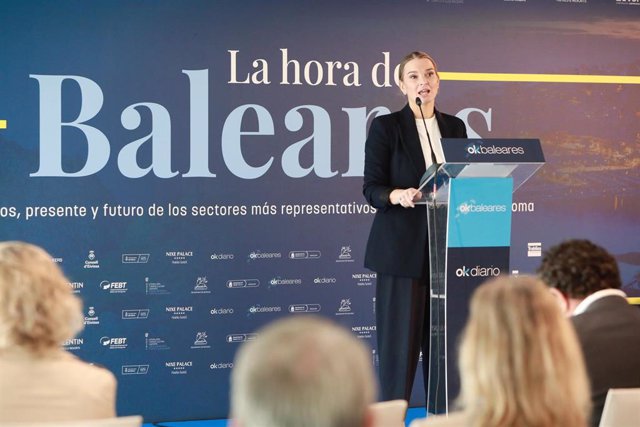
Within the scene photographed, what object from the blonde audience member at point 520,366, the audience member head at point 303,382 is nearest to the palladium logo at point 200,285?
the blonde audience member at point 520,366

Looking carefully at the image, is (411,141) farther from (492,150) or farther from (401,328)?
(401,328)

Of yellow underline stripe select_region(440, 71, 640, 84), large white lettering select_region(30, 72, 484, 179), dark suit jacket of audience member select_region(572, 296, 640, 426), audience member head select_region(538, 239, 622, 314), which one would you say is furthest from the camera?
yellow underline stripe select_region(440, 71, 640, 84)

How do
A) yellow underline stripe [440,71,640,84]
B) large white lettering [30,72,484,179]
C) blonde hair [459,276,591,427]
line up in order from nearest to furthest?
1. blonde hair [459,276,591,427]
2. large white lettering [30,72,484,179]
3. yellow underline stripe [440,71,640,84]

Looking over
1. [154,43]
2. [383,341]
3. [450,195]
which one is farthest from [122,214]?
[450,195]

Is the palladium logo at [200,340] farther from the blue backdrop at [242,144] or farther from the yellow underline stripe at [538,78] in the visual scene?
the yellow underline stripe at [538,78]

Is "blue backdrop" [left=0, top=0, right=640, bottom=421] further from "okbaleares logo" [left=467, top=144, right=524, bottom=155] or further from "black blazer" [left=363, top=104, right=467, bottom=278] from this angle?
"okbaleares logo" [left=467, top=144, right=524, bottom=155]

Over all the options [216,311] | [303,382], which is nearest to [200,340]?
[216,311]

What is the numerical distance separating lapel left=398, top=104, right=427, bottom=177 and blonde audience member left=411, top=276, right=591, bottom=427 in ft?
8.53

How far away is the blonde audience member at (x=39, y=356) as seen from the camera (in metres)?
2.47

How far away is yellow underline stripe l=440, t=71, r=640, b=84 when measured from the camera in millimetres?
6457

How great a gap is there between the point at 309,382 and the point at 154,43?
16.0ft

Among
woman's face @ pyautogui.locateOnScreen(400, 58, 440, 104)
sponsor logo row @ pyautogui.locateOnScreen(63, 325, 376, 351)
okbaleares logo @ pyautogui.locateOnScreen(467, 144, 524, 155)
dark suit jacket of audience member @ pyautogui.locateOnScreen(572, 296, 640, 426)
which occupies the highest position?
woman's face @ pyautogui.locateOnScreen(400, 58, 440, 104)

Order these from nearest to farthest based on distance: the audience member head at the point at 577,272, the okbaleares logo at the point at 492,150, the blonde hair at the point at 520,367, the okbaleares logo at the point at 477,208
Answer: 1. the blonde hair at the point at 520,367
2. the audience member head at the point at 577,272
3. the okbaleares logo at the point at 492,150
4. the okbaleares logo at the point at 477,208

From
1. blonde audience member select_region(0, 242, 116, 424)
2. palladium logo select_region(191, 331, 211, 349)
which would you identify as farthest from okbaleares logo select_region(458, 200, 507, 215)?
palladium logo select_region(191, 331, 211, 349)
